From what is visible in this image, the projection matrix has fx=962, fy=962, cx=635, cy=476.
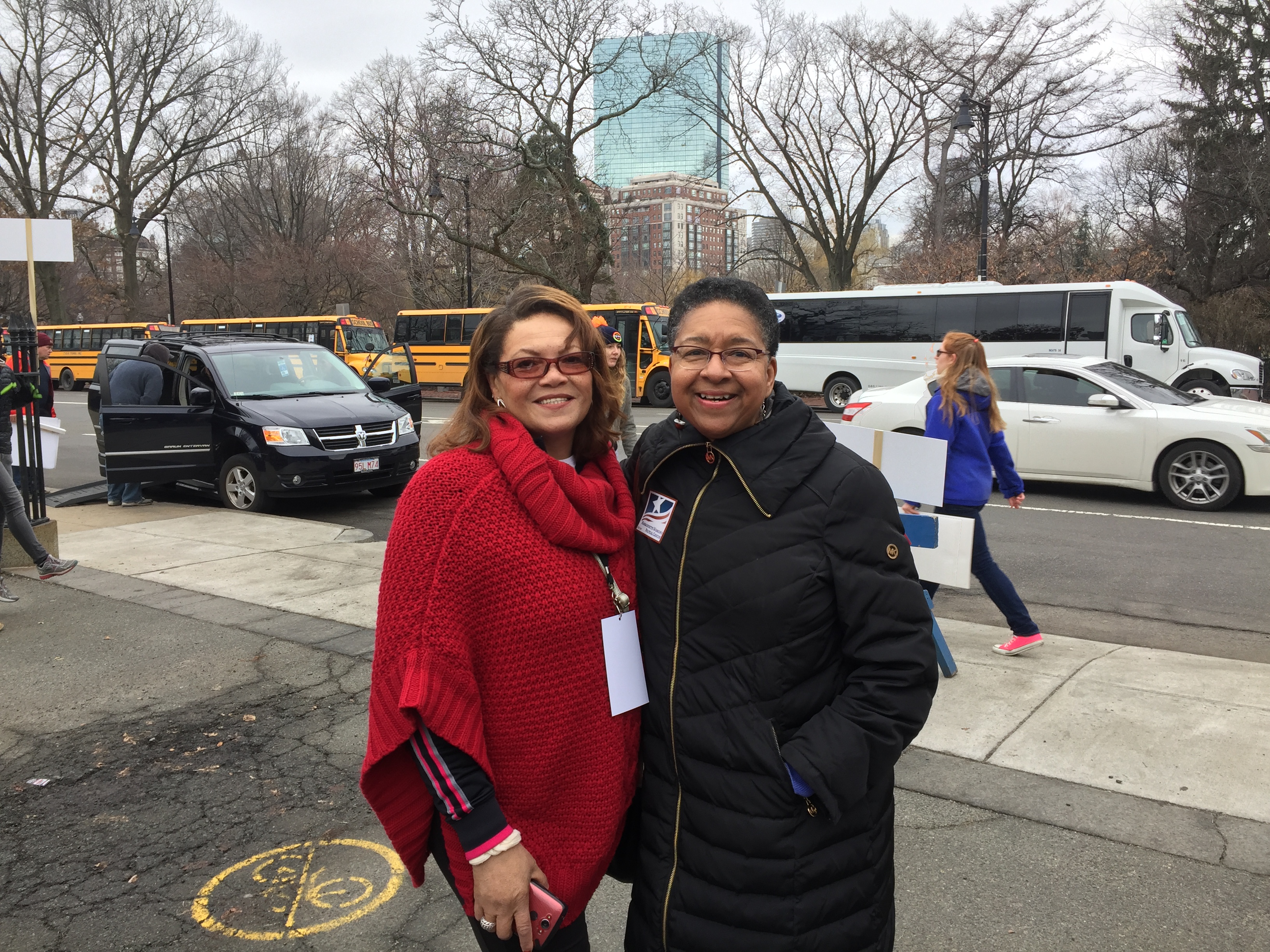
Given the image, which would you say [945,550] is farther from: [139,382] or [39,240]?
[139,382]

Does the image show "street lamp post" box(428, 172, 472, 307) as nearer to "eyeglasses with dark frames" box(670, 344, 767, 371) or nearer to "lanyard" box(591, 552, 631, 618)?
"eyeglasses with dark frames" box(670, 344, 767, 371)

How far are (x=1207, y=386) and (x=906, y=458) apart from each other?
56.8 feet

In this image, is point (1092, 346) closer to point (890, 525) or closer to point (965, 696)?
point (965, 696)

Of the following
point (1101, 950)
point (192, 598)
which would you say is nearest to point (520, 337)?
point (1101, 950)

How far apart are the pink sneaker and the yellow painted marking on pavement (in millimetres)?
3453

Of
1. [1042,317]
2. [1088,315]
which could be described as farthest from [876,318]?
[1088,315]

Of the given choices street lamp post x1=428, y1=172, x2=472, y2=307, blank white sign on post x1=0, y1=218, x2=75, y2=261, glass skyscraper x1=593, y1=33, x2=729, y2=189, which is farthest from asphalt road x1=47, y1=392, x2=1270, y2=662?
glass skyscraper x1=593, y1=33, x2=729, y2=189

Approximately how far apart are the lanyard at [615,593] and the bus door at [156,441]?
9.53 m

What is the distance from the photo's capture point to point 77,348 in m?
38.9

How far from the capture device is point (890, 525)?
1.71 metres

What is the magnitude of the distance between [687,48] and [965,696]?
Answer: 2958 cm

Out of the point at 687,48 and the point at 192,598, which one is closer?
the point at 192,598

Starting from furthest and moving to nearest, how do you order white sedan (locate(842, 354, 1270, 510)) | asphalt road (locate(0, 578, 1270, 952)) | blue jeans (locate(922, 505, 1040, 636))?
1. white sedan (locate(842, 354, 1270, 510))
2. blue jeans (locate(922, 505, 1040, 636))
3. asphalt road (locate(0, 578, 1270, 952))

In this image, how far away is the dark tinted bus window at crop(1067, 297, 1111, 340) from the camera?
18.8 meters
